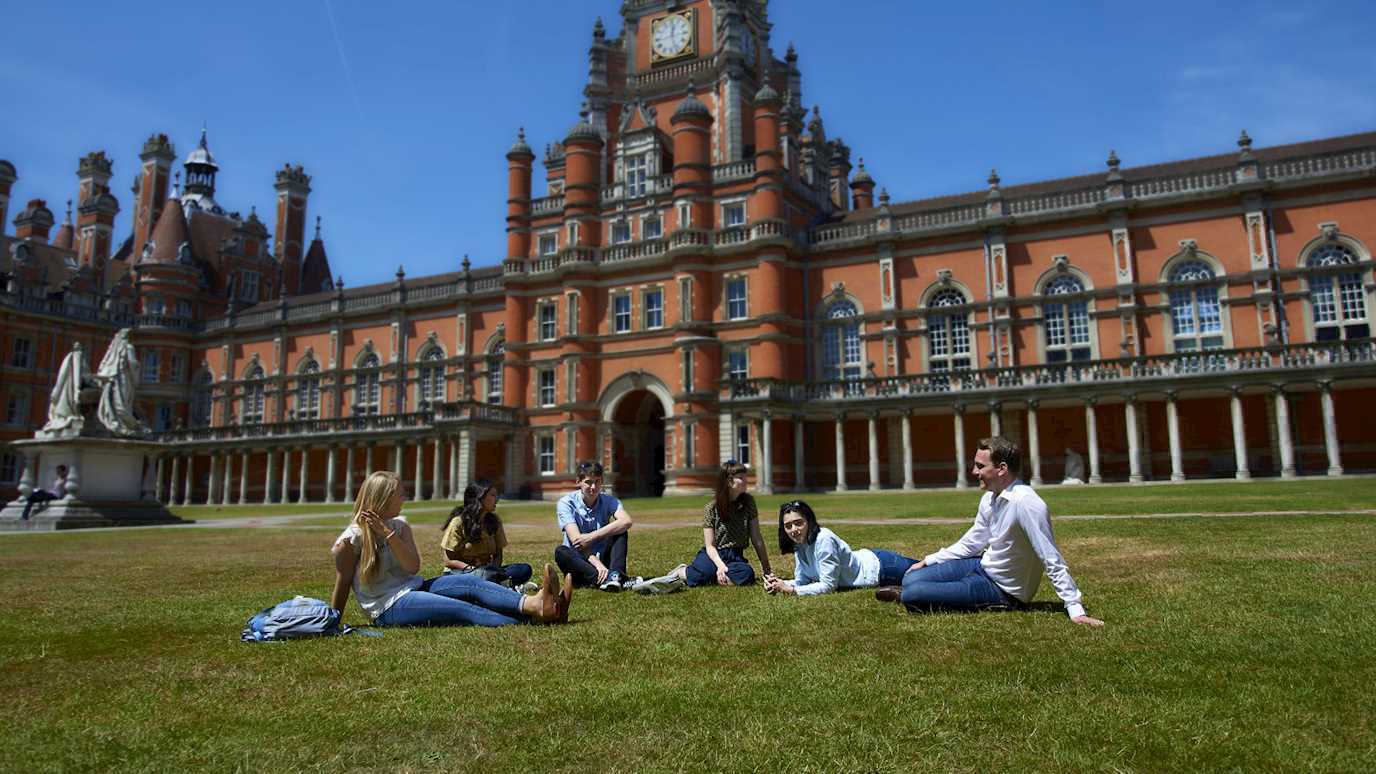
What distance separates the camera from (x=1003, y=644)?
5.77m

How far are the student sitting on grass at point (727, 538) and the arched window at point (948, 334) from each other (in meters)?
31.7

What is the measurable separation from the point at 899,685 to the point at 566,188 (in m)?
43.9

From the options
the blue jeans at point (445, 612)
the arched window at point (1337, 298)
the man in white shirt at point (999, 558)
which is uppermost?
the arched window at point (1337, 298)

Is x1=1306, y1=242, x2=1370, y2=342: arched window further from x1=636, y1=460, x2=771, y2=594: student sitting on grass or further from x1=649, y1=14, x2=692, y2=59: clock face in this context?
x1=636, y1=460, x2=771, y2=594: student sitting on grass

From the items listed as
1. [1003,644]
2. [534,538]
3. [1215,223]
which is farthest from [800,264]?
[1003,644]

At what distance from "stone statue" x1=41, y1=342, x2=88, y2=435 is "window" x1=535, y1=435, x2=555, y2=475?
2394cm

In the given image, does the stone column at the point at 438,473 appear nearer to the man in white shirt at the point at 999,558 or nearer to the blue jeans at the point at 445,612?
the blue jeans at the point at 445,612

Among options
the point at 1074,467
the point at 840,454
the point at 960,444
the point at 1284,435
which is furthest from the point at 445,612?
the point at 1074,467

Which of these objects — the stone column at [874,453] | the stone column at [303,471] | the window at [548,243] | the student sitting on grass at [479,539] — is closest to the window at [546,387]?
the window at [548,243]

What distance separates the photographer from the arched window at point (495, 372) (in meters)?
50.3

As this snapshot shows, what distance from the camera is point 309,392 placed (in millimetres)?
57031

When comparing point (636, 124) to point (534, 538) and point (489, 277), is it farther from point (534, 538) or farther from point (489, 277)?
point (534, 538)

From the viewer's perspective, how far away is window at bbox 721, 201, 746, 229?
43375 millimetres

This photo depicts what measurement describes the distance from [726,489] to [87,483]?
20868 mm
